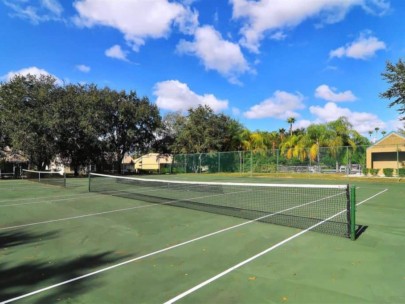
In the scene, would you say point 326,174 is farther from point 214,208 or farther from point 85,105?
point 85,105

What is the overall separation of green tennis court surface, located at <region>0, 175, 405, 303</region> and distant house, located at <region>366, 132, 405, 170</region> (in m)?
30.6

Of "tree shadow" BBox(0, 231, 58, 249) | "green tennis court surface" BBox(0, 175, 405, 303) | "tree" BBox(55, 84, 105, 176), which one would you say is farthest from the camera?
"tree" BBox(55, 84, 105, 176)

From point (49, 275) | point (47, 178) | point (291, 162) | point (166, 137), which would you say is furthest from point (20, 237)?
point (166, 137)

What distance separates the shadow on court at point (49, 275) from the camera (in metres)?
4.80

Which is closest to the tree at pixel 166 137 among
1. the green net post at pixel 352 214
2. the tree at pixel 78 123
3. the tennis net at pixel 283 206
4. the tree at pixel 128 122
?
the tree at pixel 128 122

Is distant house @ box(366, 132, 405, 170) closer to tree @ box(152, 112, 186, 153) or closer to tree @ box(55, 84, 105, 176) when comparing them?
tree @ box(152, 112, 186, 153)

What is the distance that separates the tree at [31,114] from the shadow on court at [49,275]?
31386 mm

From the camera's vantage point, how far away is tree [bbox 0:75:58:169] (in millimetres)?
34094

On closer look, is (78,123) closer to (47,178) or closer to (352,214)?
(47,178)

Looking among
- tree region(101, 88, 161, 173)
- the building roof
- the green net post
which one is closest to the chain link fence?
the building roof

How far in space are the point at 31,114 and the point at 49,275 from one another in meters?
33.4

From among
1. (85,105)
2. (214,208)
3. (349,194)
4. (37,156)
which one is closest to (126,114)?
(85,105)

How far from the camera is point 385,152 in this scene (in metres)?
38.2

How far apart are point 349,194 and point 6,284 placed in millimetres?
7040
